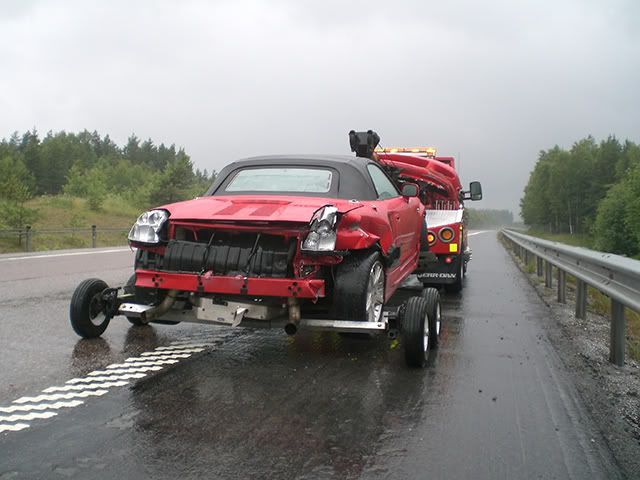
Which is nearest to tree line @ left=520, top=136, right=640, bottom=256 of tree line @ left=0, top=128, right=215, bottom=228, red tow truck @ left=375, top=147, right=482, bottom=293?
tree line @ left=0, top=128, right=215, bottom=228

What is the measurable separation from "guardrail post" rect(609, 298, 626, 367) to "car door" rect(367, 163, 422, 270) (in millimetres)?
2144

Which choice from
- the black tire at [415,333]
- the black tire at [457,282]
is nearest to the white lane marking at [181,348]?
the black tire at [415,333]

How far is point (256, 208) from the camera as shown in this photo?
4863 mm

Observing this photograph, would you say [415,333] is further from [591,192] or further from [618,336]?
[591,192]

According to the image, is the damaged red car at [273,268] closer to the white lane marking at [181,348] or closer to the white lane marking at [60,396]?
the white lane marking at [181,348]

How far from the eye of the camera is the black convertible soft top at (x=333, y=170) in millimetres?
5469

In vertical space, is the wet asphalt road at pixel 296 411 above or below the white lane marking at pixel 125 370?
below

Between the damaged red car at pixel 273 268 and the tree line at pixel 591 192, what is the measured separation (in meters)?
75.2

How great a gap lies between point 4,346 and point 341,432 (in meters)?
3.64

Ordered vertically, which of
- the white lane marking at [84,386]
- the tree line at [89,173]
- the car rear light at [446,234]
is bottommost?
the white lane marking at [84,386]

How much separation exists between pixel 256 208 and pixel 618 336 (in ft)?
11.7

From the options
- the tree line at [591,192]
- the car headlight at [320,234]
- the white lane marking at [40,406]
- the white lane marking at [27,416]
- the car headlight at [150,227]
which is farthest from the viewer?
the tree line at [591,192]

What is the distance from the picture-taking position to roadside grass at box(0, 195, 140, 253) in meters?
30.2

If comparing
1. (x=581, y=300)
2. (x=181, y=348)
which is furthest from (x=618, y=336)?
(x=181, y=348)
